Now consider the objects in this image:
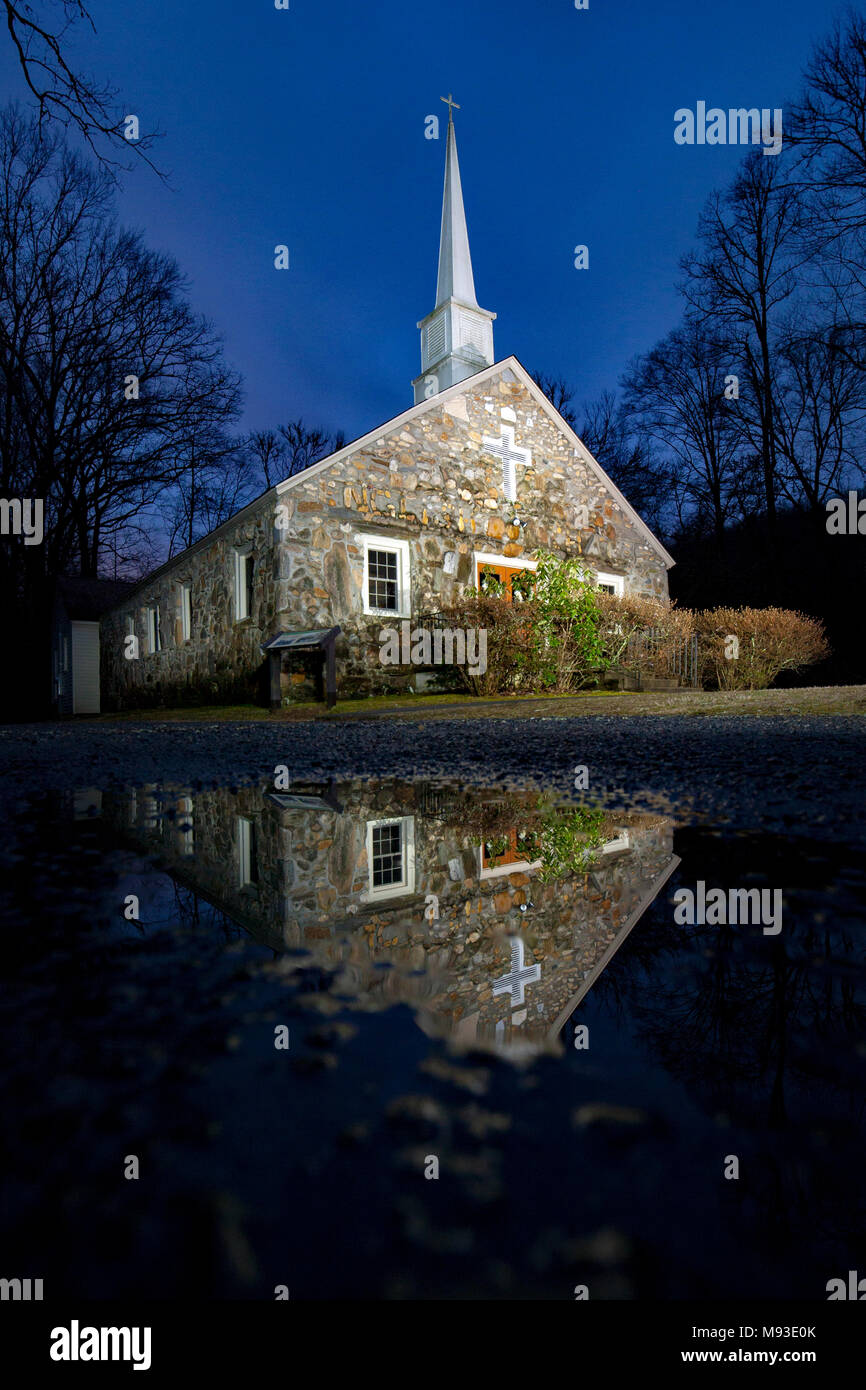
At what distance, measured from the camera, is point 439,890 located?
146 cm

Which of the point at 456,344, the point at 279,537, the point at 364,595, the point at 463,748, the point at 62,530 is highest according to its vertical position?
the point at 456,344

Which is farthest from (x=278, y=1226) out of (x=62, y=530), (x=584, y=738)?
(x=62, y=530)

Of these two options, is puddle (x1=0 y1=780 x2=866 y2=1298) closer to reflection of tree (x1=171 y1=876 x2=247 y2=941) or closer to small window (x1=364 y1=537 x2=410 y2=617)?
reflection of tree (x1=171 y1=876 x2=247 y2=941)

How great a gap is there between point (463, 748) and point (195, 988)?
13.9 ft

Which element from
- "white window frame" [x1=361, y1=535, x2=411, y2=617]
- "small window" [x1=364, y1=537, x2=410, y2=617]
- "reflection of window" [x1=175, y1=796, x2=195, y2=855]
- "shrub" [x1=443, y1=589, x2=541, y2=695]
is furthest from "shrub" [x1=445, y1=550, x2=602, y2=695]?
"reflection of window" [x1=175, y1=796, x2=195, y2=855]

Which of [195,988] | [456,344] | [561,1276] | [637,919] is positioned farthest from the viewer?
[456,344]

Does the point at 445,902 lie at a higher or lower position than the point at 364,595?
lower

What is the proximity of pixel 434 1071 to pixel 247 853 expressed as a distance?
122cm

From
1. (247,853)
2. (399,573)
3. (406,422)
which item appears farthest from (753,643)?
(247,853)

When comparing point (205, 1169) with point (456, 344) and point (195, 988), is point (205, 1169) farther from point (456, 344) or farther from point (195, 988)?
point (456, 344)

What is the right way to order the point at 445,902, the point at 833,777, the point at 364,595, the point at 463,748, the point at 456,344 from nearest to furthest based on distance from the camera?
the point at 445,902 → the point at 833,777 → the point at 463,748 → the point at 364,595 → the point at 456,344

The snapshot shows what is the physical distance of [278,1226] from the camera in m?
Answer: 0.52

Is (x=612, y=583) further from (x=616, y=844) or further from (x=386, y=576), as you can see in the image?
(x=616, y=844)

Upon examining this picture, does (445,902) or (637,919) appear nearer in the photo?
(637,919)
